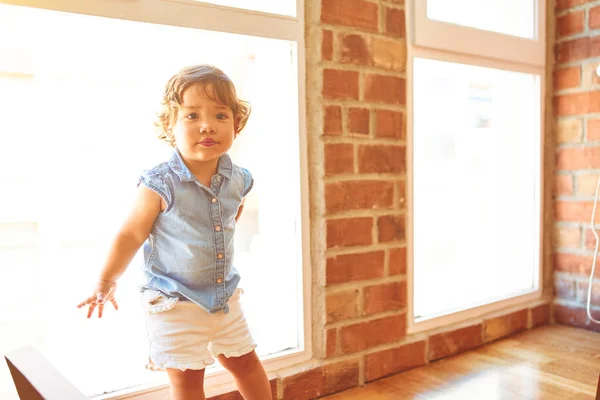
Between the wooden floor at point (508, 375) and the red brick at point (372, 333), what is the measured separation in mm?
114

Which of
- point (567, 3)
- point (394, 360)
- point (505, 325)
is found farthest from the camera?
point (567, 3)

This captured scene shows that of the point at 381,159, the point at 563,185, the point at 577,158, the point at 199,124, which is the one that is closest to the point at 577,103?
the point at 577,158

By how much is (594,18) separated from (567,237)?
809mm

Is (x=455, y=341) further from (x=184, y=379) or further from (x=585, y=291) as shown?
(x=184, y=379)

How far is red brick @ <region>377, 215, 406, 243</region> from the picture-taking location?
154cm

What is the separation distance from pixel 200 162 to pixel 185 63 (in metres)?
0.35

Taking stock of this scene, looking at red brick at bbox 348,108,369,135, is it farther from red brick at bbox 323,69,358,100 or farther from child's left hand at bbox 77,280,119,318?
child's left hand at bbox 77,280,119,318

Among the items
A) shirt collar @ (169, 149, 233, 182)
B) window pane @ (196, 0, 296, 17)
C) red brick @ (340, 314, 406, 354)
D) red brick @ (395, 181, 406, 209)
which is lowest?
red brick @ (340, 314, 406, 354)

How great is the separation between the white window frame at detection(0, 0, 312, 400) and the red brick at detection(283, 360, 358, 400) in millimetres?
43

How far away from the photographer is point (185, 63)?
1.31 meters

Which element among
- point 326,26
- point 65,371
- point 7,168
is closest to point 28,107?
point 7,168

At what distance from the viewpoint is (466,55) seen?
5.75 ft

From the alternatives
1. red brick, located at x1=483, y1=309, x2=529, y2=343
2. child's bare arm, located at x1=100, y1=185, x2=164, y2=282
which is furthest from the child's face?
red brick, located at x1=483, y1=309, x2=529, y2=343

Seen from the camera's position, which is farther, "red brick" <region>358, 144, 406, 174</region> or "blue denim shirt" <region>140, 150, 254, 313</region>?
"red brick" <region>358, 144, 406, 174</region>
